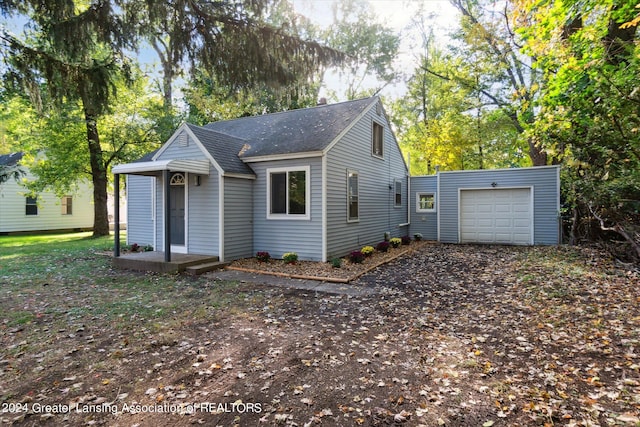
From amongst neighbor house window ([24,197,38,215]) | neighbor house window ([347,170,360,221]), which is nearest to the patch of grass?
neighbor house window ([347,170,360,221])

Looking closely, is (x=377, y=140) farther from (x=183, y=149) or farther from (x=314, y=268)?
(x=183, y=149)

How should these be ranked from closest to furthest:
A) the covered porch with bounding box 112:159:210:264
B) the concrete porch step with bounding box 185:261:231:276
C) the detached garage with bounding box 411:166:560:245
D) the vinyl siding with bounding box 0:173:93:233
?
the concrete porch step with bounding box 185:261:231:276 → the covered porch with bounding box 112:159:210:264 → the detached garage with bounding box 411:166:560:245 → the vinyl siding with bounding box 0:173:93:233

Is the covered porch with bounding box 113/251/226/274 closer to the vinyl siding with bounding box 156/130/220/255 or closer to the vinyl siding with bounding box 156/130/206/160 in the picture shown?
the vinyl siding with bounding box 156/130/220/255

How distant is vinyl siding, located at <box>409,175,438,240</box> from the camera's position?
49.7 feet

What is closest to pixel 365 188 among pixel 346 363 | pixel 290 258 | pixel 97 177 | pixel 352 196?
pixel 352 196

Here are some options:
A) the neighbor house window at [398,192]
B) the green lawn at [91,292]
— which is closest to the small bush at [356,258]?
the green lawn at [91,292]

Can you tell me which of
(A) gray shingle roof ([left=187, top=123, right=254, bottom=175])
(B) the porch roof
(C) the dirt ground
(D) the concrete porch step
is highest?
(A) gray shingle roof ([left=187, top=123, right=254, bottom=175])

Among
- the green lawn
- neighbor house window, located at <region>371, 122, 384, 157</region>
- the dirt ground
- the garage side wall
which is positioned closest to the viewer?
the dirt ground

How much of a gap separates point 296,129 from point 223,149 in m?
2.51

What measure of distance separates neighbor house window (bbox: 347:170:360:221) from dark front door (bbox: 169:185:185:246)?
510 cm

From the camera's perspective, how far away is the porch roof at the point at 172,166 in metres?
8.52

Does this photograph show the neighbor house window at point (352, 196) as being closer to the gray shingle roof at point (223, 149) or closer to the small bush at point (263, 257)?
the small bush at point (263, 257)

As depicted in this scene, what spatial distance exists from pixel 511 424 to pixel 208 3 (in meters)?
6.50

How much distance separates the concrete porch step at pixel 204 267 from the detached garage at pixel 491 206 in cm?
973
